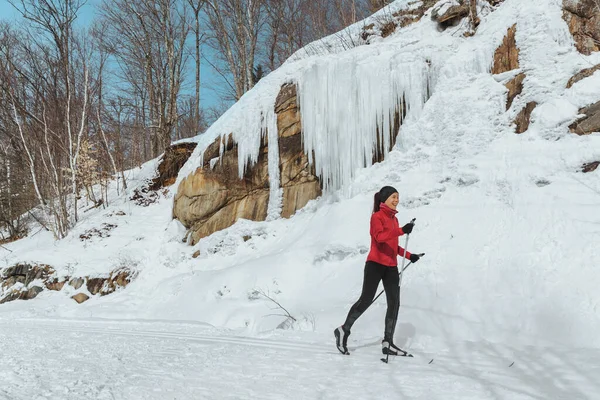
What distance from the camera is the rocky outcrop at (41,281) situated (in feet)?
28.5

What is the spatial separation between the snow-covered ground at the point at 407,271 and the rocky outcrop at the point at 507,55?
0.47 feet

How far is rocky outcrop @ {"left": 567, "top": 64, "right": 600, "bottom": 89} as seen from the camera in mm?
5252

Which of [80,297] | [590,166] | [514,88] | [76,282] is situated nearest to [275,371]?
[590,166]

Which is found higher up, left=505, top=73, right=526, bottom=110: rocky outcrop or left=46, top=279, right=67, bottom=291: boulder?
left=505, top=73, right=526, bottom=110: rocky outcrop

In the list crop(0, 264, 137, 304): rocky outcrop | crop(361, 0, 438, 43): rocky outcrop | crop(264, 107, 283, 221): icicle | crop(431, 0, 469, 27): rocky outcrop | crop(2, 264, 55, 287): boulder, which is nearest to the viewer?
crop(431, 0, 469, 27): rocky outcrop

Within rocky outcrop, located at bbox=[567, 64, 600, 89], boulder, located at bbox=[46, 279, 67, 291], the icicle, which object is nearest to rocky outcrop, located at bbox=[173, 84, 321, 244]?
the icicle

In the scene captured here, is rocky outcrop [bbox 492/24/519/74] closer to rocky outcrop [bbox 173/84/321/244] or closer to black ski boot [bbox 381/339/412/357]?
rocky outcrop [bbox 173/84/321/244]

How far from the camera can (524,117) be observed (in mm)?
5570

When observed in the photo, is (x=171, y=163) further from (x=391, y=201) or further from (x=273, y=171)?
(x=391, y=201)

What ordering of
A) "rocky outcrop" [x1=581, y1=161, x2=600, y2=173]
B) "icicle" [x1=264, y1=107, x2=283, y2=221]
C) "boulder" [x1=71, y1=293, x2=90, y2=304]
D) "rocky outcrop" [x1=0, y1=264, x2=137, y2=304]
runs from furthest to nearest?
"rocky outcrop" [x1=0, y1=264, x2=137, y2=304]
"boulder" [x1=71, y1=293, x2=90, y2=304]
"icicle" [x1=264, y1=107, x2=283, y2=221]
"rocky outcrop" [x1=581, y1=161, x2=600, y2=173]

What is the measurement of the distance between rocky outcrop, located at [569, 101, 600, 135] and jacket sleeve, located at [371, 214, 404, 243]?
12.0 feet

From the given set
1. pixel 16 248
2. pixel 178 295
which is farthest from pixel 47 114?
pixel 178 295

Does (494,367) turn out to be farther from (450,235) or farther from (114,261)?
(114,261)

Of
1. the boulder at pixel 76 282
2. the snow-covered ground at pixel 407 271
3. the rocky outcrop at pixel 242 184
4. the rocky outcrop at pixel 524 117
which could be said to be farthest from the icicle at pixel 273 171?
the boulder at pixel 76 282
